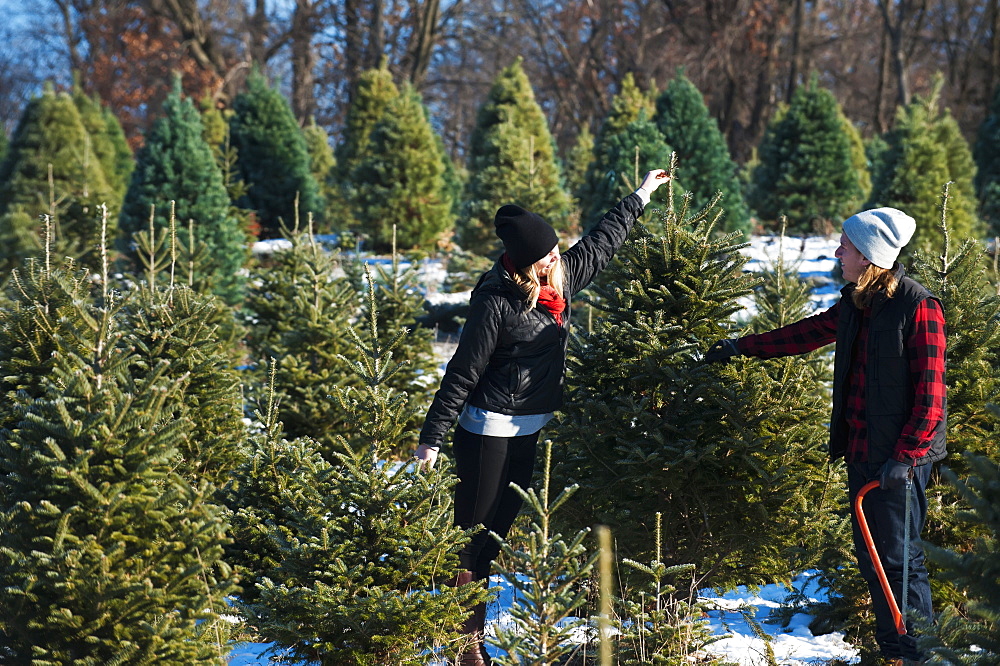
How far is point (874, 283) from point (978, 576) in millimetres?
1299

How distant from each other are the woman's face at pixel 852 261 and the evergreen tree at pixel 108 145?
12.7m

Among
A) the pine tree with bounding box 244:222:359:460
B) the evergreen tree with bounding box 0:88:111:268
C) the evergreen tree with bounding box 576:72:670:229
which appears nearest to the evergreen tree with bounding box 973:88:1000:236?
the evergreen tree with bounding box 576:72:670:229

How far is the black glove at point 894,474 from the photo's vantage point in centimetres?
309

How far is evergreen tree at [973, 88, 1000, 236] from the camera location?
43.5 ft

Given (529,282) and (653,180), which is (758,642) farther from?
(653,180)

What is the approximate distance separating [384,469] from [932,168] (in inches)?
365

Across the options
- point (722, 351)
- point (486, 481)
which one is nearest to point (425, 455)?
point (486, 481)

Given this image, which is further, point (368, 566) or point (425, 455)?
point (425, 455)

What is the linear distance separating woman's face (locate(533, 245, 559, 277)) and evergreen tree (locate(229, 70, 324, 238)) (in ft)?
37.5

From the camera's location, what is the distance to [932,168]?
409 inches

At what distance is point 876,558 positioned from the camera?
10.6ft

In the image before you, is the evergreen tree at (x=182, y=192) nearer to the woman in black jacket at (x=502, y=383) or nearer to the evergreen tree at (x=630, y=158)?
the evergreen tree at (x=630, y=158)

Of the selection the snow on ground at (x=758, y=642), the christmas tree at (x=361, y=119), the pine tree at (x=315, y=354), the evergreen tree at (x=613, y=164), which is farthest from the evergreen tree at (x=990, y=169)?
the pine tree at (x=315, y=354)

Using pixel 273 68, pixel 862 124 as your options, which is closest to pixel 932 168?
pixel 862 124
